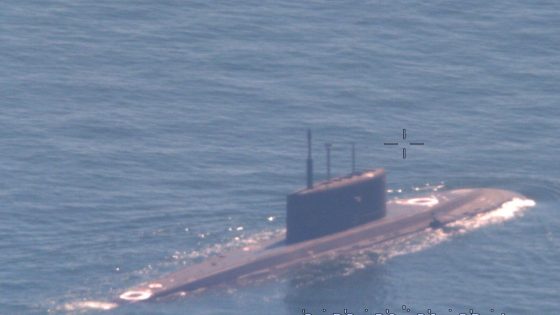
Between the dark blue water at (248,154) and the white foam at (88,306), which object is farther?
the dark blue water at (248,154)

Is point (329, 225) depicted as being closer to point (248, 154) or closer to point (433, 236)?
point (433, 236)

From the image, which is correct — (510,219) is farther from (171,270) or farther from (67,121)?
(67,121)

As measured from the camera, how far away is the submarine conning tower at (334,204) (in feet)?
496

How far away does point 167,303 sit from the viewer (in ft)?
458

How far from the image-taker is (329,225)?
154m

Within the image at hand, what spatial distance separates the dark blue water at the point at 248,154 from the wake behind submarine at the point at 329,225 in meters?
1.88

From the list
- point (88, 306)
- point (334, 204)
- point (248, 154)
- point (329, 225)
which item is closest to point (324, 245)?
point (329, 225)

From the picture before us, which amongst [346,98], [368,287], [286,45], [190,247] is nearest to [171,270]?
[190,247]

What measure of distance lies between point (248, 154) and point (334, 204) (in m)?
19.7

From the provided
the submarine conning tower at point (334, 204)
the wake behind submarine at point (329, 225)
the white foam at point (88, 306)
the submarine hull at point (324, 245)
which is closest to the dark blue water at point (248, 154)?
the white foam at point (88, 306)

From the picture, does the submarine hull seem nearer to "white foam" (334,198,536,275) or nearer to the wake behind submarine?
the wake behind submarine

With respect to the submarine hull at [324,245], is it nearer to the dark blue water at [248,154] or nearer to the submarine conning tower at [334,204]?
the submarine conning tower at [334,204]

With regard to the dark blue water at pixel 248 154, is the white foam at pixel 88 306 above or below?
below

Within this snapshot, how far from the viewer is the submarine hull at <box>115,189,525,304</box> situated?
142 meters
